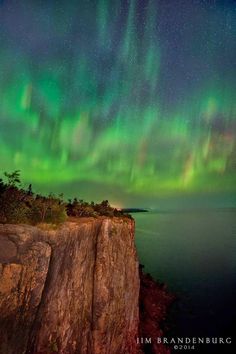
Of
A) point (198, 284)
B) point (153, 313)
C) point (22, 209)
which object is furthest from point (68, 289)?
point (198, 284)

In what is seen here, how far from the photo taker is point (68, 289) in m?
12.9

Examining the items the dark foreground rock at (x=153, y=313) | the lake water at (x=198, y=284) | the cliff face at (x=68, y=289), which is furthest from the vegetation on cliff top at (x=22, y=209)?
the lake water at (x=198, y=284)

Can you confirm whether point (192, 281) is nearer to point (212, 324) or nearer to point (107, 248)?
point (212, 324)

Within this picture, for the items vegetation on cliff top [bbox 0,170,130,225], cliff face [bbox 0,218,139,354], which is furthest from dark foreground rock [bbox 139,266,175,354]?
vegetation on cliff top [bbox 0,170,130,225]

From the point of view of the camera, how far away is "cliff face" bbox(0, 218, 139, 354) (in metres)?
9.23

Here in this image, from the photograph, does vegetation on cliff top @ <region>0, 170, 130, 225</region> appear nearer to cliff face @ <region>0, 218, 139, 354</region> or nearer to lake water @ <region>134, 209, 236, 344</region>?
cliff face @ <region>0, 218, 139, 354</region>

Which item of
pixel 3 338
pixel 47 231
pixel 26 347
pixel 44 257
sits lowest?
pixel 26 347

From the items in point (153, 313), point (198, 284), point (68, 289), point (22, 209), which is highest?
point (22, 209)

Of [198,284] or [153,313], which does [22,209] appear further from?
[198,284]

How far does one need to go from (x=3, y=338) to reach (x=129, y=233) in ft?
46.4

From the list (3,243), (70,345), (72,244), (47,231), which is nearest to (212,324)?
(70,345)

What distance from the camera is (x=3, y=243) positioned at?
949 cm

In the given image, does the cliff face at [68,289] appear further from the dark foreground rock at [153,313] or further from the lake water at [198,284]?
the lake water at [198,284]

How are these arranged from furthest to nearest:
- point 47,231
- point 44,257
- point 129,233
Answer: point 129,233, point 47,231, point 44,257
